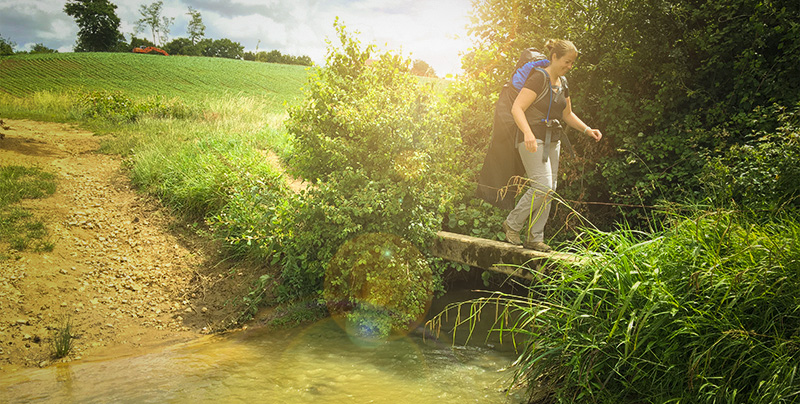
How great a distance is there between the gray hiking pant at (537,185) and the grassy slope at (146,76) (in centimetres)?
2054

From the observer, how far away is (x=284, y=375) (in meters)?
3.82

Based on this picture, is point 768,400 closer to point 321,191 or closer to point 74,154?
point 321,191

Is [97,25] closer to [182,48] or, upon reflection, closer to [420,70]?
[182,48]

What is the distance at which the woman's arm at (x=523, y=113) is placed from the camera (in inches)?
172

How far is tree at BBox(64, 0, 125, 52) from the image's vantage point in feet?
166

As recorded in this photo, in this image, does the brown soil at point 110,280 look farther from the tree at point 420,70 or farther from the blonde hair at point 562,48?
the blonde hair at point 562,48

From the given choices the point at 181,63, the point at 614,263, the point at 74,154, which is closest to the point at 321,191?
the point at 614,263

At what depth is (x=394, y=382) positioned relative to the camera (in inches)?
147

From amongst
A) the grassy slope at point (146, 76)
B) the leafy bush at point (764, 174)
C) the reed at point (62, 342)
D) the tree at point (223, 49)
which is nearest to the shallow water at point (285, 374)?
the reed at point (62, 342)

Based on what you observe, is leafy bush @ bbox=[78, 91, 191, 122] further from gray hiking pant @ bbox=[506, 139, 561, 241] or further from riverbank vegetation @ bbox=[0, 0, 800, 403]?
gray hiking pant @ bbox=[506, 139, 561, 241]

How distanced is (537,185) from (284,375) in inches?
117

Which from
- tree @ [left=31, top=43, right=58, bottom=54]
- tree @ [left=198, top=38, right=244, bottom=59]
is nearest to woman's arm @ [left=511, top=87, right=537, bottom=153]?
tree @ [left=31, top=43, right=58, bottom=54]

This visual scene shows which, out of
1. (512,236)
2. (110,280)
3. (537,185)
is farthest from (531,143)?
(110,280)

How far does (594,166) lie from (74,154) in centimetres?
990
